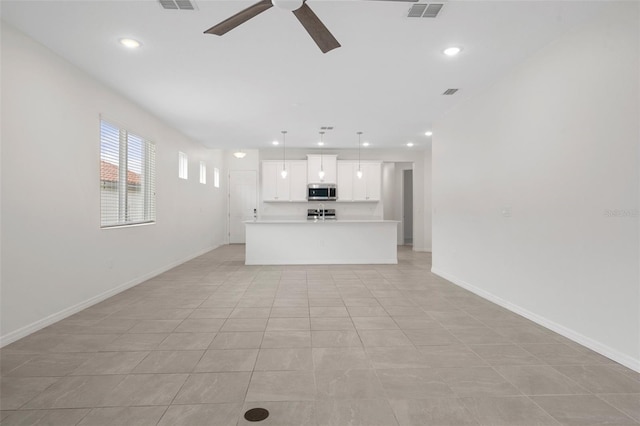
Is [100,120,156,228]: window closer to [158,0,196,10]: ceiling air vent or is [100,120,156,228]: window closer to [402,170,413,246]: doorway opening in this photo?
[158,0,196,10]: ceiling air vent

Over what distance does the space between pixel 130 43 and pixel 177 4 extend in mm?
962

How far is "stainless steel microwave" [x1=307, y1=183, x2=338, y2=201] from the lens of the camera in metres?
9.06

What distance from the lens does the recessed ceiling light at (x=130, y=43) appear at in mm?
3145

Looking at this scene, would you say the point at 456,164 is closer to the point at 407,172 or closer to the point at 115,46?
the point at 115,46

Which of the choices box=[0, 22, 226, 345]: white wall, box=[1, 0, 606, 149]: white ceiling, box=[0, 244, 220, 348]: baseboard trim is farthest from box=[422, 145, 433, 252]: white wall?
box=[0, 22, 226, 345]: white wall

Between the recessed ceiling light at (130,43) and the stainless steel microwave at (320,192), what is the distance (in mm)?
6123

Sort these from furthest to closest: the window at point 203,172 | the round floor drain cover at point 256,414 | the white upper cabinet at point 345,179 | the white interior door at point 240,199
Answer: the white interior door at point 240,199 < the white upper cabinet at point 345,179 < the window at point 203,172 < the round floor drain cover at point 256,414

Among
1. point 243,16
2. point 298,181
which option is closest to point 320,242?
point 298,181

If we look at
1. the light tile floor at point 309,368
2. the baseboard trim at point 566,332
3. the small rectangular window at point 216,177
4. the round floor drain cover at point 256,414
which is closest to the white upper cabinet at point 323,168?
the small rectangular window at point 216,177

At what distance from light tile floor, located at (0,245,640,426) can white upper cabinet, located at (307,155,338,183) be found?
17.5 ft

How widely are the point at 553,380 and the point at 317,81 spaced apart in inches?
151

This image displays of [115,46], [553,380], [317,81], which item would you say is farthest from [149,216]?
[553,380]

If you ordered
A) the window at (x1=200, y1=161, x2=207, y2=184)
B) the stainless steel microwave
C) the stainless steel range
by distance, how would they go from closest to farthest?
1. the window at (x1=200, y1=161, x2=207, y2=184)
2. the stainless steel microwave
3. the stainless steel range

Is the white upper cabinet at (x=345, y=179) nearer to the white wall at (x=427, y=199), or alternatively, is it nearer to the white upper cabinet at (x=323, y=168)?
the white upper cabinet at (x=323, y=168)
